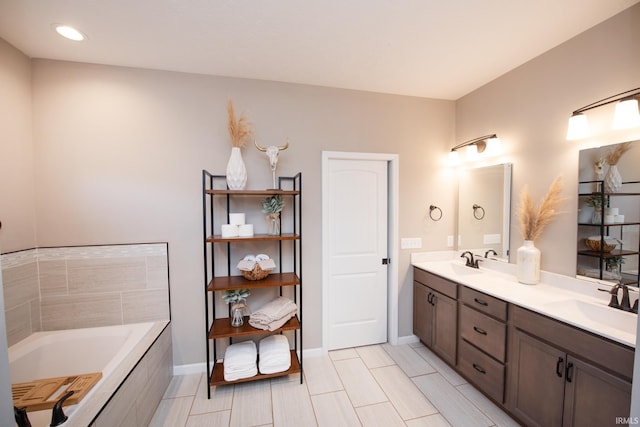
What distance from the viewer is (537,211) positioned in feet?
6.83

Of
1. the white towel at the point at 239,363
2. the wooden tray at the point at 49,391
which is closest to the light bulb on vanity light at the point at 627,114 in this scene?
the white towel at the point at 239,363

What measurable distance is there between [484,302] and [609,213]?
985mm

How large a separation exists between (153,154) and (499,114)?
3.18 metres

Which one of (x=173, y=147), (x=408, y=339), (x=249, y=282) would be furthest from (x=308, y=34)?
(x=408, y=339)

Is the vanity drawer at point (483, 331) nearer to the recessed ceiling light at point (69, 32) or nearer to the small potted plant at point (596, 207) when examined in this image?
the small potted plant at point (596, 207)

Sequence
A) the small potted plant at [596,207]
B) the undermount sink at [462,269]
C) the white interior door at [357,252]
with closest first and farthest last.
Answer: the small potted plant at [596,207] < the undermount sink at [462,269] < the white interior door at [357,252]

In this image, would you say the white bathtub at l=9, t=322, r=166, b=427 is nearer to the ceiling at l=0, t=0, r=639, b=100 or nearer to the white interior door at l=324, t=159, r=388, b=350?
the white interior door at l=324, t=159, r=388, b=350

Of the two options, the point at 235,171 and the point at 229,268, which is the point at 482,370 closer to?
the point at 229,268

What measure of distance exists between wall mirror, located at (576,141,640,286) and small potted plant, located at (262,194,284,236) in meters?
2.27

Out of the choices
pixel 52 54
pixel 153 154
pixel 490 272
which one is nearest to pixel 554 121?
pixel 490 272

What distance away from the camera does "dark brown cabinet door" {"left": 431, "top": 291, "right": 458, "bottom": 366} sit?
7.54 feet

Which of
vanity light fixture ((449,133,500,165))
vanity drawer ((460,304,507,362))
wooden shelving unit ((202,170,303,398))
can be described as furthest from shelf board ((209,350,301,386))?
vanity light fixture ((449,133,500,165))

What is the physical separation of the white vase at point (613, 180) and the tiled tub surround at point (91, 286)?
337 centimetres

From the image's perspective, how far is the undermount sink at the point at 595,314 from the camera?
1485 mm
